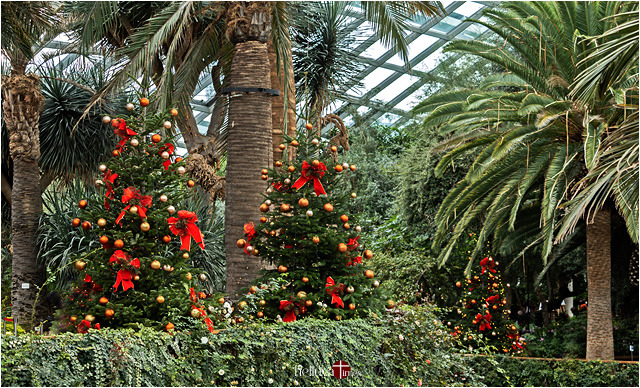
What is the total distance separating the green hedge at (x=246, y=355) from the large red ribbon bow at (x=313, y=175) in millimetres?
1302

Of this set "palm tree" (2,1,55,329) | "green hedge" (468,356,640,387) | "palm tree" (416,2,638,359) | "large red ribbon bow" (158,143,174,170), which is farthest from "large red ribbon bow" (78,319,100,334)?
"palm tree" (416,2,638,359)

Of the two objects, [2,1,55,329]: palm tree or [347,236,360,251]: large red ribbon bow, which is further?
[2,1,55,329]: palm tree

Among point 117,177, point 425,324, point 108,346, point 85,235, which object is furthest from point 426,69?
point 108,346

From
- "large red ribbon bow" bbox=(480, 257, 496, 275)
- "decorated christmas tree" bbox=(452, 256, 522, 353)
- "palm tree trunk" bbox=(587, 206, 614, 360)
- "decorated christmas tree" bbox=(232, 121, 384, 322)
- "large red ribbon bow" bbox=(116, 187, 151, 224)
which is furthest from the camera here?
"large red ribbon bow" bbox=(480, 257, 496, 275)

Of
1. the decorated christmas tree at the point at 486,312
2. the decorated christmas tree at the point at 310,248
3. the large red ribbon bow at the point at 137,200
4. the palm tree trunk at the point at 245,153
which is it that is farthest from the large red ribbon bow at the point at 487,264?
the large red ribbon bow at the point at 137,200

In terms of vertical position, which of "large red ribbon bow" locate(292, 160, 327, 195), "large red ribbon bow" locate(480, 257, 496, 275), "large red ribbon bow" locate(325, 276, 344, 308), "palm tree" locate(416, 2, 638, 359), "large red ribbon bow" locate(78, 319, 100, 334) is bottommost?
"large red ribbon bow" locate(78, 319, 100, 334)

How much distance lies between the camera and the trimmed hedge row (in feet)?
10.7

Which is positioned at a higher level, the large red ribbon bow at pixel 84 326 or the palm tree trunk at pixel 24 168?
the palm tree trunk at pixel 24 168

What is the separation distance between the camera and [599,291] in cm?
942

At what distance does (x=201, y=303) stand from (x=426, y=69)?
52.9 feet

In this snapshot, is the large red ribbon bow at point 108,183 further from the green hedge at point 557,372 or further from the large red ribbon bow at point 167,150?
the green hedge at point 557,372

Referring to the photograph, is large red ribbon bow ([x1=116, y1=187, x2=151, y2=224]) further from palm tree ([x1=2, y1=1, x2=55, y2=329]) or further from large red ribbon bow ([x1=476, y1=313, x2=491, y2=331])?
large red ribbon bow ([x1=476, y1=313, x2=491, y2=331])

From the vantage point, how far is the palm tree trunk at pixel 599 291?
30.5 feet

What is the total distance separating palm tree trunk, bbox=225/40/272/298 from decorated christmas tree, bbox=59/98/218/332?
1336 millimetres
